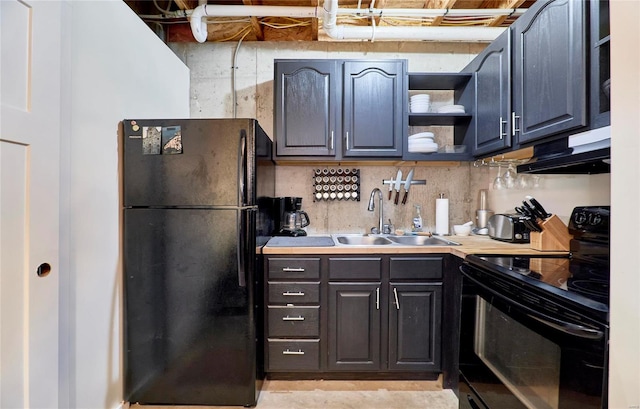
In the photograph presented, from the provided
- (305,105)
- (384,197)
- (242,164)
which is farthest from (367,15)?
(242,164)

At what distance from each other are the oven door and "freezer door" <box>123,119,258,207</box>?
4.45 ft

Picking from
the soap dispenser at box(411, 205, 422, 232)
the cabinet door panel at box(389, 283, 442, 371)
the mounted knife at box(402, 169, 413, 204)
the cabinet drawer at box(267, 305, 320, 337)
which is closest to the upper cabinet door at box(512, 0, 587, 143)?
the mounted knife at box(402, 169, 413, 204)

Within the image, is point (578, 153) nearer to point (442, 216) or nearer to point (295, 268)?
point (442, 216)

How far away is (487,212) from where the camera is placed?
7.77ft

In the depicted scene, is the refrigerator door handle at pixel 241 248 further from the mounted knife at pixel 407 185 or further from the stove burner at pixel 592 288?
the stove burner at pixel 592 288

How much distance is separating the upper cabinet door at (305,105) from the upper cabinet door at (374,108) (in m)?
0.11

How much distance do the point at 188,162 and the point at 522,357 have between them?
1828 mm

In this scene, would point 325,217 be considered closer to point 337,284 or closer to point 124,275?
point 337,284

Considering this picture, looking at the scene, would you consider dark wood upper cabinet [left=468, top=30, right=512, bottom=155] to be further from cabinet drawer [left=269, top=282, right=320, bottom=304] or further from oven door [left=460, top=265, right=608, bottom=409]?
cabinet drawer [left=269, top=282, right=320, bottom=304]

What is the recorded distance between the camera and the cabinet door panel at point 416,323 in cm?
185

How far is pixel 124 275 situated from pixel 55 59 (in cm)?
111

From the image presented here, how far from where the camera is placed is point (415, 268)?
185 centimetres

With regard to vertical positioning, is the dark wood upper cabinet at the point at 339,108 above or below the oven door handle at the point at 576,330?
above
